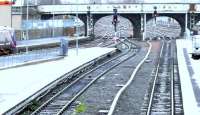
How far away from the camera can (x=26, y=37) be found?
92.4m

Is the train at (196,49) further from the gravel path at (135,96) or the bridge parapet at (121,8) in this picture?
the bridge parapet at (121,8)

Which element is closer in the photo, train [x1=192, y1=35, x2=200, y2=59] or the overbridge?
train [x1=192, y1=35, x2=200, y2=59]

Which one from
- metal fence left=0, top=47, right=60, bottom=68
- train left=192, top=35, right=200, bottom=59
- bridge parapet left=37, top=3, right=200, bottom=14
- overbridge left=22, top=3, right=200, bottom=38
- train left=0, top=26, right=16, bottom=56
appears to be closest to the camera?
metal fence left=0, top=47, right=60, bottom=68

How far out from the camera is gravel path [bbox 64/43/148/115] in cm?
2769

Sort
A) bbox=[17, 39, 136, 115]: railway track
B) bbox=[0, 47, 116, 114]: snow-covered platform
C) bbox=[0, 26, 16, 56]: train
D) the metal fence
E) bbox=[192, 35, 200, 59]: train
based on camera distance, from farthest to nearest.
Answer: bbox=[192, 35, 200, 59]: train
bbox=[0, 26, 16, 56]: train
the metal fence
bbox=[0, 47, 116, 114]: snow-covered platform
bbox=[17, 39, 136, 115]: railway track

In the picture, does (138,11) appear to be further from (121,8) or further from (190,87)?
(190,87)

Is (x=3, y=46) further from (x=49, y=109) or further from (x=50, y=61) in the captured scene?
(x=49, y=109)

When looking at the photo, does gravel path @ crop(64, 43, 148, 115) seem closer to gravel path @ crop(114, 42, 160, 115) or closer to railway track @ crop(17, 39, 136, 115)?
railway track @ crop(17, 39, 136, 115)

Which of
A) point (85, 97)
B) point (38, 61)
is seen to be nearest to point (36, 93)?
point (85, 97)

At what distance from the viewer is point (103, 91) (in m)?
34.6

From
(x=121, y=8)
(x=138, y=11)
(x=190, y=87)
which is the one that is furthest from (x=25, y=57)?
(x=121, y=8)

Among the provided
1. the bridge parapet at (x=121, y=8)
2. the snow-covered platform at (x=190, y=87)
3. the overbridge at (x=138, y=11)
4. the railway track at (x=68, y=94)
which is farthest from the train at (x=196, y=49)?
the bridge parapet at (x=121, y=8)

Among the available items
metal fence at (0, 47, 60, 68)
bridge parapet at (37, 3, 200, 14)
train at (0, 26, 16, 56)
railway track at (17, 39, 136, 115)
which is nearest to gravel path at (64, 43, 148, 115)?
railway track at (17, 39, 136, 115)

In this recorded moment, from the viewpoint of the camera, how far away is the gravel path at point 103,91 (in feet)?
90.8
